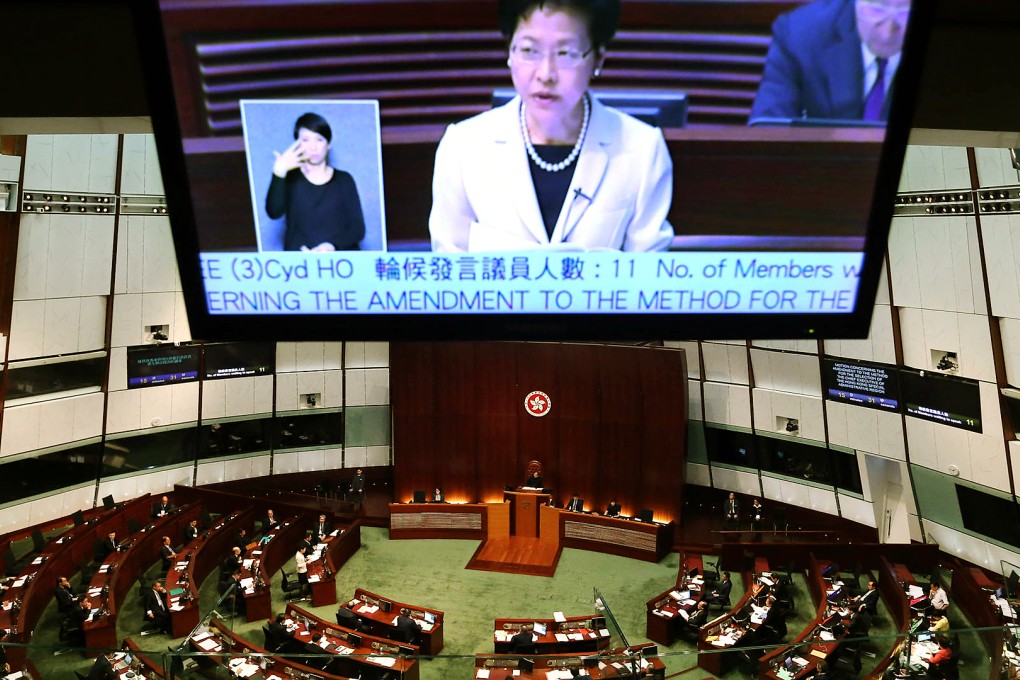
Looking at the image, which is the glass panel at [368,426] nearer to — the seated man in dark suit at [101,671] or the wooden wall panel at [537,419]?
the wooden wall panel at [537,419]

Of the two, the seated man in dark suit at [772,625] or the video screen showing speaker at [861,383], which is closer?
the seated man in dark suit at [772,625]

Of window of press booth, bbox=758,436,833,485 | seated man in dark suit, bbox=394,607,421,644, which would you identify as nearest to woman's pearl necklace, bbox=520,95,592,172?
seated man in dark suit, bbox=394,607,421,644

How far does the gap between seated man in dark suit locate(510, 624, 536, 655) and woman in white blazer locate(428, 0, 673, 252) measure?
6675 millimetres

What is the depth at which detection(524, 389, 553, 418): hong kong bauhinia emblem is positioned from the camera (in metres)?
13.6

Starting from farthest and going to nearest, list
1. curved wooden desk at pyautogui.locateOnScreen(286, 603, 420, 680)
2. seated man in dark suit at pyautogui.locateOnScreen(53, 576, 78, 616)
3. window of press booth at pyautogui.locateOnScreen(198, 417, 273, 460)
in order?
window of press booth at pyautogui.locateOnScreen(198, 417, 273, 460)
seated man in dark suit at pyautogui.locateOnScreen(53, 576, 78, 616)
curved wooden desk at pyautogui.locateOnScreen(286, 603, 420, 680)

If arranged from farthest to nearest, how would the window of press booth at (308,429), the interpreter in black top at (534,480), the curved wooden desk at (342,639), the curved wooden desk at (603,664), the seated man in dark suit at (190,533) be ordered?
the window of press booth at (308,429)
the interpreter in black top at (534,480)
the seated man in dark suit at (190,533)
the curved wooden desk at (342,639)
the curved wooden desk at (603,664)

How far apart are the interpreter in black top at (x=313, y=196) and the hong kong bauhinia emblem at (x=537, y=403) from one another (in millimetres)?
11362

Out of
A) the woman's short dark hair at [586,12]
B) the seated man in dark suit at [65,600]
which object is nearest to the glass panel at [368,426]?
the seated man in dark suit at [65,600]

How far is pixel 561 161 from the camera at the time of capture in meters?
2.23

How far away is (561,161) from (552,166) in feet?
0.10

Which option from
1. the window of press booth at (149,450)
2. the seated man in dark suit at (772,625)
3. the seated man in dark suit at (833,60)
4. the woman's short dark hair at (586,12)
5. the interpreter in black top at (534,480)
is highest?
the woman's short dark hair at (586,12)

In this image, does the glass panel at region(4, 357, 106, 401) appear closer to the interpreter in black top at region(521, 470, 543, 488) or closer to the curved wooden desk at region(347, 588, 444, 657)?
the curved wooden desk at region(347, 588, 444, 657)

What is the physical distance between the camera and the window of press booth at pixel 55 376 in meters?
12.3

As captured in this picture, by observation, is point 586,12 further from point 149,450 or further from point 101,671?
point 149,450
